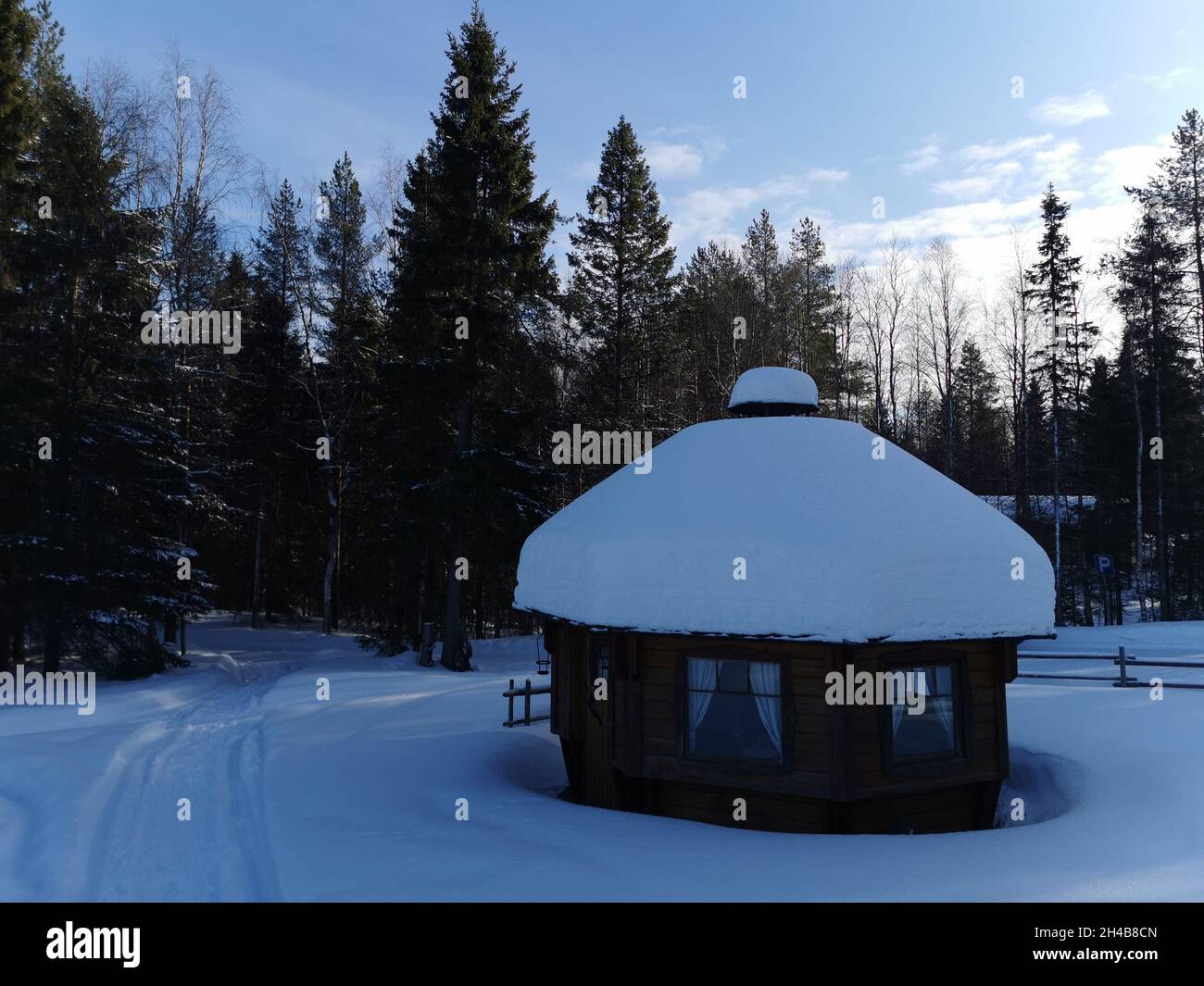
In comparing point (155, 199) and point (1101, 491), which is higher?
point (155, 199)

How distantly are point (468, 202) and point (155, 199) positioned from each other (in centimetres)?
996

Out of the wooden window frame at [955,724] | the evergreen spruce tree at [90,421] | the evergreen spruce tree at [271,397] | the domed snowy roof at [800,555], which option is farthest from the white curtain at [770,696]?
the evergreen spruce tree at [271,397]

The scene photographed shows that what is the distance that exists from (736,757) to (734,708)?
58 centimetres

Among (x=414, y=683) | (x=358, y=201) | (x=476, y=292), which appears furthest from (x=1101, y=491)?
(x=358, y=201)

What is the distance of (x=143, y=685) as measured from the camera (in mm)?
17922

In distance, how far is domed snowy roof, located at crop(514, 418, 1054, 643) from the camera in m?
8.30

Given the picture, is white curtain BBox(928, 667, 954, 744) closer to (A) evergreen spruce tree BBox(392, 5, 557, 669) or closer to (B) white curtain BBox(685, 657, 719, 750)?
(B) white curtain BBox(685, 657, 719, 750)

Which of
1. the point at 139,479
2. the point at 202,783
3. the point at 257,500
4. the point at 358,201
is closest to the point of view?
the point at 202,783

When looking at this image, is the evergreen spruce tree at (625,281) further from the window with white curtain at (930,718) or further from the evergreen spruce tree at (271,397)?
the window with white curtain at (930,718)

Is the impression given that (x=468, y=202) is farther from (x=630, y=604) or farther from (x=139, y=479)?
(x=630, y=604)

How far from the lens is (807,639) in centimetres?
812

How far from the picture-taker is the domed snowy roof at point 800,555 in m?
8.30

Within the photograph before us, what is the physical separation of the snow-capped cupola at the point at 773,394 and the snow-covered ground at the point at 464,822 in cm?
637

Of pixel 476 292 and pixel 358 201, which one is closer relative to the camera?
pixel 476 292
